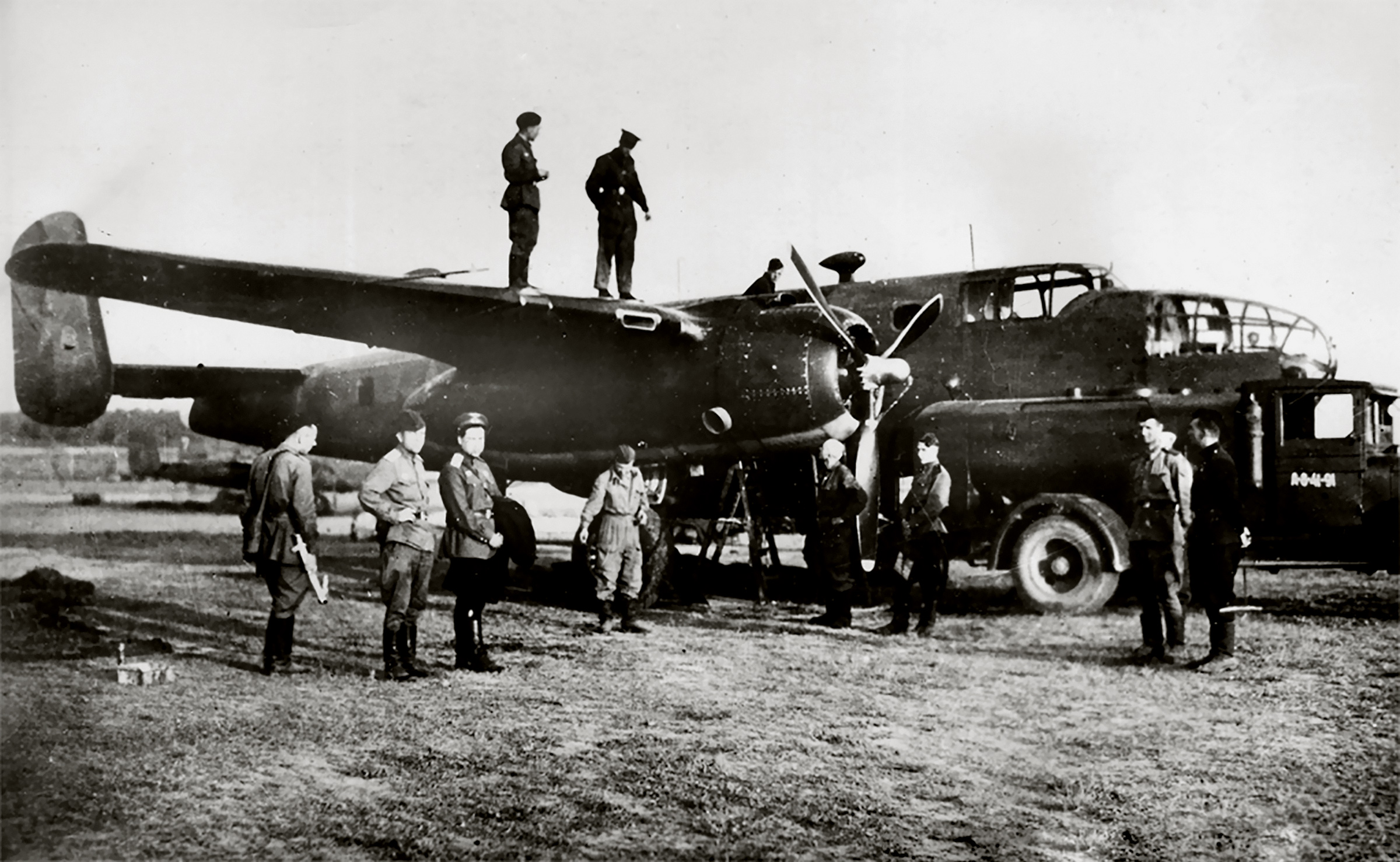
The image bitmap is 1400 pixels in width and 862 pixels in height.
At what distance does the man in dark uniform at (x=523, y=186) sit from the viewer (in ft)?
22.9

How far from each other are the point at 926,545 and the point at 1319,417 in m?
3.74

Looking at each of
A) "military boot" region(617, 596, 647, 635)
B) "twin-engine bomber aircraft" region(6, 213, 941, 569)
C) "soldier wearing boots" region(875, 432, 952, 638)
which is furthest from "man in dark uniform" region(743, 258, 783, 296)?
"military boot" region(617, 596, 647, 635)

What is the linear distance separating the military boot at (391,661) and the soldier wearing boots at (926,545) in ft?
13.6

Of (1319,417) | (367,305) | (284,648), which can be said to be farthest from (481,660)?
(1319,417)

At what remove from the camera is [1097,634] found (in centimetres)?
821

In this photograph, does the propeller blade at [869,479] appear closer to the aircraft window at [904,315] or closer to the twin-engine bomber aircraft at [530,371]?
the twin-engine bomber aircraft at [530,371]

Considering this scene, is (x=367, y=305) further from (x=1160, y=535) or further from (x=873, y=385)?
(x=1160, y=535)

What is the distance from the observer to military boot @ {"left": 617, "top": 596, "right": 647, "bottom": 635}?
8867mm

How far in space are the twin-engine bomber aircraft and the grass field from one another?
1.59 metres

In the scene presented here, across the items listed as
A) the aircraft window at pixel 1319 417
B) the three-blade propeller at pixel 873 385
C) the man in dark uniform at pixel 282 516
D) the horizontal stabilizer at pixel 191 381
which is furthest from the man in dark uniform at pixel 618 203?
the aircraft window at pixel 1319 417

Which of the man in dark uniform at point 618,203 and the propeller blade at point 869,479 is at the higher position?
the man in dark uniform at point 618,203

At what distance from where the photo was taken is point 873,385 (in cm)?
909

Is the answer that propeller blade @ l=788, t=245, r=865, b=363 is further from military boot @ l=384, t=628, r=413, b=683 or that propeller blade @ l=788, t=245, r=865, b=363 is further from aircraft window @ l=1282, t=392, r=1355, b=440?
military boot @ l=384, t=628, r=413, b=683

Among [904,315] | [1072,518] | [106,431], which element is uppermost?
[904,315]
